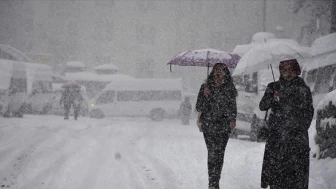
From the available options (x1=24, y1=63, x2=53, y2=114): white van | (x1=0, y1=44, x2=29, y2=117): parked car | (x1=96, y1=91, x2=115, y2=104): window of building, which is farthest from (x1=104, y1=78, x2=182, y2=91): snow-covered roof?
(x1=0, y1=44, x2=29, y2=117): parked car

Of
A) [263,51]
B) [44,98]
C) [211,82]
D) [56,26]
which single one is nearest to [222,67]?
[211,82]

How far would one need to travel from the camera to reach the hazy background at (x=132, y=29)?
42.1 m

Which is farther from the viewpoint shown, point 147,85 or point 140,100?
point 147,85

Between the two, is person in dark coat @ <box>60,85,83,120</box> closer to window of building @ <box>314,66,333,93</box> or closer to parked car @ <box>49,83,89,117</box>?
parked car @ <box>49,83,89,117</box>

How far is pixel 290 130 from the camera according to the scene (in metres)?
4.93

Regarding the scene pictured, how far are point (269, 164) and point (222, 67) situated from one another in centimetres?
156

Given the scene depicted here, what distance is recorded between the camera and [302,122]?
15.9ft

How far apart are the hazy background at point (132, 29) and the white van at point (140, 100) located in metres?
18.6

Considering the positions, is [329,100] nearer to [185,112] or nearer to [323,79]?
[323,79]

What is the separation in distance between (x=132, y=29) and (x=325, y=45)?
32981 mm

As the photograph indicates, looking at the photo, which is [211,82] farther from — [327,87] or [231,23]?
[231,23]

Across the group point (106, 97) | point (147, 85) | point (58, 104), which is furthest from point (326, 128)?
point (58, 104)

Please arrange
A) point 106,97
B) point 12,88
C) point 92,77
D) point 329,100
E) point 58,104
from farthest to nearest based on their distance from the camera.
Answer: point 92,77 < point 58,104 < point 106,97 < point 12,88 < point 329,100

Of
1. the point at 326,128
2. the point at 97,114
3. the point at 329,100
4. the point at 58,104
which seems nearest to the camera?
the point at 326,128
